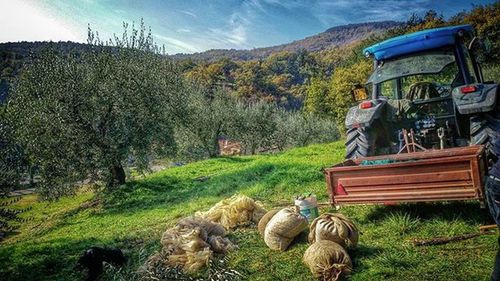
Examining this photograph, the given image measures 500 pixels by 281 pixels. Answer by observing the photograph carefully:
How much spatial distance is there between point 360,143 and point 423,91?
97.0 inches

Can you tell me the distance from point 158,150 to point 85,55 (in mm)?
6470

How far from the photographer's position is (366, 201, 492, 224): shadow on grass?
5.29 metres

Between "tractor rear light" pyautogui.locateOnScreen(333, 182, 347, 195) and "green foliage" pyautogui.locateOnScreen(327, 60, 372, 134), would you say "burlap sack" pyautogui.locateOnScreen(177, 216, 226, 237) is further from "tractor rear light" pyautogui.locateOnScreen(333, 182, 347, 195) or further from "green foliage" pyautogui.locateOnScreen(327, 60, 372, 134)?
"green foliage" pyautogui.locateOnScreen(327, 60, 372, 134)

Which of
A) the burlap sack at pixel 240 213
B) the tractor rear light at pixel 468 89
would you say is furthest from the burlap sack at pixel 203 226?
the tractor rear light at pixel 468 89

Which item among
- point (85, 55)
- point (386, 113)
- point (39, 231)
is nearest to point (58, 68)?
point (85, 55)

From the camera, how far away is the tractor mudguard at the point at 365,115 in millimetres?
6957

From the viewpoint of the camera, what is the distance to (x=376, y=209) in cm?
661

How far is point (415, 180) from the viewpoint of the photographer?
508 centimetres

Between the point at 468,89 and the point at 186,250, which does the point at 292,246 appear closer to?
the point at 186,250

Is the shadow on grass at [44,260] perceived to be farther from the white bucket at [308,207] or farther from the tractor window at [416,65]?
the tractor window at [416,65]

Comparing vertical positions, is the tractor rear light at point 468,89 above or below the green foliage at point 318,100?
below

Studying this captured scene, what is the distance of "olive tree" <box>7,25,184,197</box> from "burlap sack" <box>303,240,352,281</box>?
1505 centimetres

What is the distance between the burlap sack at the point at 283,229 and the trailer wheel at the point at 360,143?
95.9 inches

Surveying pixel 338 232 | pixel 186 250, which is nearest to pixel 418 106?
pixel 338 232
